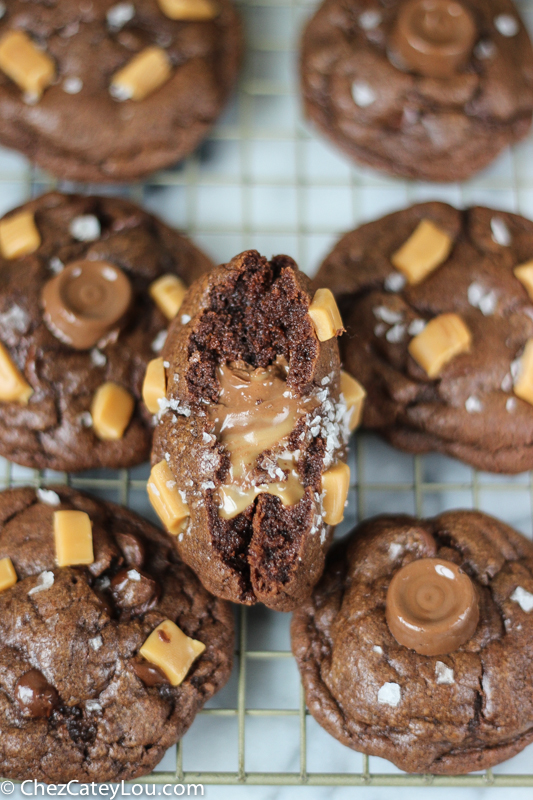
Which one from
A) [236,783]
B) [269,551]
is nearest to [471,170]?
[269,551]

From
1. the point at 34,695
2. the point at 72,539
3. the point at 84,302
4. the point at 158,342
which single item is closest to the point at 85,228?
the point at 84,302

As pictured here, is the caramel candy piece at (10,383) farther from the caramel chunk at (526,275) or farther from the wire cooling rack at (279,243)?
→ the caramel chunk at (526,275)

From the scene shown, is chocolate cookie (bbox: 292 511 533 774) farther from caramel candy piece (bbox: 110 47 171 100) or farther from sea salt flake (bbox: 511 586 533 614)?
caramel candy piece (bbox: 110 47 171 100)

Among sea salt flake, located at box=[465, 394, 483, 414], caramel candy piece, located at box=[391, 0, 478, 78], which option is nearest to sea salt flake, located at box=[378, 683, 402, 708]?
sea salt flake, located at box=[465, 394, 483, 414]

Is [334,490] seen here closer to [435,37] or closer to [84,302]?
[84,302]

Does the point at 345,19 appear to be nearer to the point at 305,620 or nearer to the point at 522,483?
the point at 522,483

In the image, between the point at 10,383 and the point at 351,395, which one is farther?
the point at 10,383

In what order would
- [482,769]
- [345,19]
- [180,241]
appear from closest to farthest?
[482,769] < [180,241] < [345,19]

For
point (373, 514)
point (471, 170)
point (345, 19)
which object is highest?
point (345, 19)
